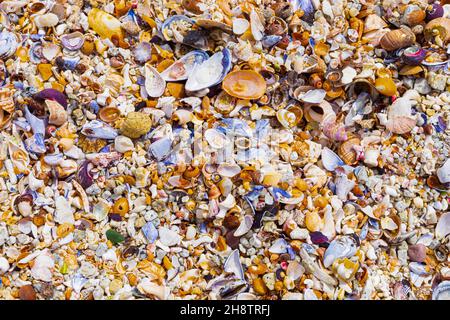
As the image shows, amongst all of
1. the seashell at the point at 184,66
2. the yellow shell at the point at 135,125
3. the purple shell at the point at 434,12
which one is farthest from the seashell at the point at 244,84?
the purple shell at the point at 434,12

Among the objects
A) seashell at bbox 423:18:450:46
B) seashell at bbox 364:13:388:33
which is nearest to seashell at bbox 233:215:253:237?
seashell at bbox 364:13:388:33

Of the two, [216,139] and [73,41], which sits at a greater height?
[73,41]

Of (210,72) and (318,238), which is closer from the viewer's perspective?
(318,238)

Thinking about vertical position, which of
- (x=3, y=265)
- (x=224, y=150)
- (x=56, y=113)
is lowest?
(x=3, y=265)

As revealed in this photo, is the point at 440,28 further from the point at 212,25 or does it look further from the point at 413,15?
the point at 212,25

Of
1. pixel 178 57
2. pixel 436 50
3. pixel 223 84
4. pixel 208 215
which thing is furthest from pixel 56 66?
pixel 436 50

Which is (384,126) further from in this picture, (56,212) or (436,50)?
(56,212)

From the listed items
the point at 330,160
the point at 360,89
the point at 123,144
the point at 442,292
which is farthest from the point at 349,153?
the point at 123,144
